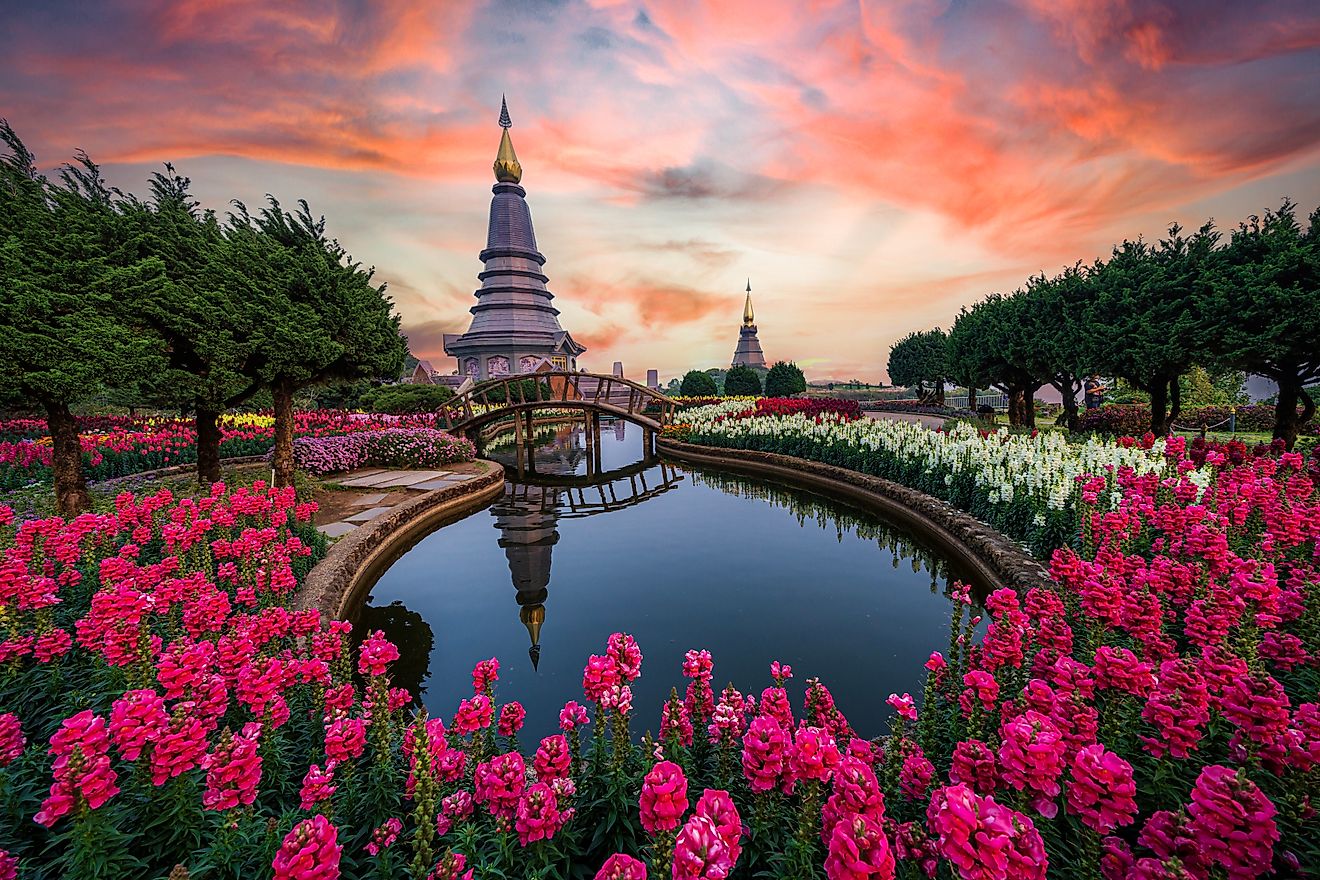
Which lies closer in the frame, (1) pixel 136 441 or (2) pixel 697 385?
(1) pixel 136 441

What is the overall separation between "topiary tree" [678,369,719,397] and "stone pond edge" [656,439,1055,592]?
63.4ft

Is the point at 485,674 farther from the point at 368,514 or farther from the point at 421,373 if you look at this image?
the point at 421,373

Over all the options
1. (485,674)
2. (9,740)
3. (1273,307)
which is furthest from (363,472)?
(1273,307)

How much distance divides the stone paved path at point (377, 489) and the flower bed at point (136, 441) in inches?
141

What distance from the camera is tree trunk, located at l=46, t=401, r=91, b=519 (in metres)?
7.33

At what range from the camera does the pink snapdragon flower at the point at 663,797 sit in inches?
64.0

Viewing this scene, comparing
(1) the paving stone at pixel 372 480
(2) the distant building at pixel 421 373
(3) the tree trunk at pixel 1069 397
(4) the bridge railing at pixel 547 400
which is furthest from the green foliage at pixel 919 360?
(2) the distant building at pixel 421 373

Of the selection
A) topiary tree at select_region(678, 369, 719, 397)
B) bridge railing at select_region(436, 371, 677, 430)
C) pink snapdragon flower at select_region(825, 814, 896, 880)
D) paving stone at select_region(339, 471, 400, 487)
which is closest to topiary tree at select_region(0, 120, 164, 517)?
paving stone at select_region(339, 471, 400, 487)

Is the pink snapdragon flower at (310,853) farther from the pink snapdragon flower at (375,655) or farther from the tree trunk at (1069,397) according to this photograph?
the tree trunk at (1069,397)

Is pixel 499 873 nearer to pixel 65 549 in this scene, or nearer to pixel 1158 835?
pixel 1158 835

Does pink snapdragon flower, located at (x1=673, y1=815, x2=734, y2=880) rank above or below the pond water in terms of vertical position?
above

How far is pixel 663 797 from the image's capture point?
1629 mm

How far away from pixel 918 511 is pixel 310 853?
10474 mm

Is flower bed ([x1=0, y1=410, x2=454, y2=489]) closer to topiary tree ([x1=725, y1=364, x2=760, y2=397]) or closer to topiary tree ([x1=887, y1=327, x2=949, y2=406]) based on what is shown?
topiary tree ([x1=725, y1=364, x2=760, y2=397])
